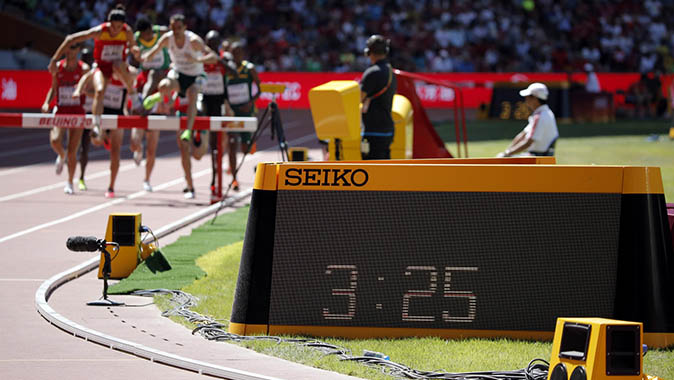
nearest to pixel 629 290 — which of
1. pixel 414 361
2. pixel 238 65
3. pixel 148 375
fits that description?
pixel 414 361

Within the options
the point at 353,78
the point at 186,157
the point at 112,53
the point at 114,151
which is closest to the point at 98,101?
the point at 112,53

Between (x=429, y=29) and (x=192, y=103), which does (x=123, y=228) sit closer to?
(x=192, y=103)

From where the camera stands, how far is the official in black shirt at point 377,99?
531 inches

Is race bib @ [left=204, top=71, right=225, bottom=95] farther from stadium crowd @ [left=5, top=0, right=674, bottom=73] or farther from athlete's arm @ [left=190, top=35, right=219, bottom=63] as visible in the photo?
stadium crowd @ [left=5, top=0, right=674, bottom=73]

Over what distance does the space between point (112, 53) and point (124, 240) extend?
259 inches

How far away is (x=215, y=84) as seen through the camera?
58.6 ft

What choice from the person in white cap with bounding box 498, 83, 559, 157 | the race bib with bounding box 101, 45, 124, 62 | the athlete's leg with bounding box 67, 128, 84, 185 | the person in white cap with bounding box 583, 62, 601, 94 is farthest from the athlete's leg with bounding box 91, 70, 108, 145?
the person in white cap with bounding box 583, 62, 601, 94

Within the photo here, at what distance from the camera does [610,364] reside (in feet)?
19.7

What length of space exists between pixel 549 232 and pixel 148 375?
103 inches

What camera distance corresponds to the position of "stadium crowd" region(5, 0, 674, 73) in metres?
44.1

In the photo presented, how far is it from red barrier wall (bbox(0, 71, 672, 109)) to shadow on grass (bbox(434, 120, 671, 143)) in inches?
91.5

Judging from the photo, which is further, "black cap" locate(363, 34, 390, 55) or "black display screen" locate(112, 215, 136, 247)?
"black cap" locate(363, 34, 390, 55)

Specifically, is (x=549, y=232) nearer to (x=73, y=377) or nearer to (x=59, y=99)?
(x=73, y=377)

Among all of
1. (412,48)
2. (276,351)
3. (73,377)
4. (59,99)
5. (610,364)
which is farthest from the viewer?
(412,48)
